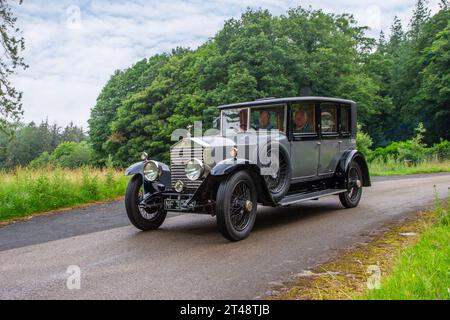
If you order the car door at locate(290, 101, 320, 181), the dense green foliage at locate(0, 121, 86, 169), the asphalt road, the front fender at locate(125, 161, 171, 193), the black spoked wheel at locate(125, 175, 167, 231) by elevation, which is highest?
the dense green foliage at locate(0, 121, 86, 169)

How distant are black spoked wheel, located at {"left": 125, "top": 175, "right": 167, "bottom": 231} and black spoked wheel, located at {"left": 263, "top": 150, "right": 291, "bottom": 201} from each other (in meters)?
1.85

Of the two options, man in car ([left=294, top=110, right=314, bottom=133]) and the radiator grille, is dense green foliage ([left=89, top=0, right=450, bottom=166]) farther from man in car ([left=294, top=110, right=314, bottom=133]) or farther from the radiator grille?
the radiator grille

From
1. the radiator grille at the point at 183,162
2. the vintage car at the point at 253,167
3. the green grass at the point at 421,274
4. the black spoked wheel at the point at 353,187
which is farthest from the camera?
the black spoked wheel at the point at 353,187

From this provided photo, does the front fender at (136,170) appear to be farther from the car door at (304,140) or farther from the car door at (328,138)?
the car door at (328,138)

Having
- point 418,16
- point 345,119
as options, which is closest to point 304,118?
point 345,119

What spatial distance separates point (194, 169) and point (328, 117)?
11.0 ft

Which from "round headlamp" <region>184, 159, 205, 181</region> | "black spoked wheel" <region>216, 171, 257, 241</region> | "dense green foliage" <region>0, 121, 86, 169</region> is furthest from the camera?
"dense green foliage" <region>0, 121, 86, 169</region>

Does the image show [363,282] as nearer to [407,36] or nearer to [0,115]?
[0,115]

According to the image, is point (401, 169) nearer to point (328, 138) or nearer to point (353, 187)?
point (353, 187)

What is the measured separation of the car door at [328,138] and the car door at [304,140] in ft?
0.62

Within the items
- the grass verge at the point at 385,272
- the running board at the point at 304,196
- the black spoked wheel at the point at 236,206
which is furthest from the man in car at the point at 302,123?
the grass verge at the point at 385,272

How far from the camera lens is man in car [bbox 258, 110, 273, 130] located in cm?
784

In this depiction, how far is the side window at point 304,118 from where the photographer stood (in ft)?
25.3

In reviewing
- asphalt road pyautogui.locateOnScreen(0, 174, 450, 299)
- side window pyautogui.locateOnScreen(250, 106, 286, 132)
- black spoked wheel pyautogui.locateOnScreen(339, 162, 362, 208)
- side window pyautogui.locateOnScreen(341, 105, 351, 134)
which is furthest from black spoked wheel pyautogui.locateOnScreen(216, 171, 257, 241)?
side window pyautogui.locateOnScreen(341, 105, 351, 134)
